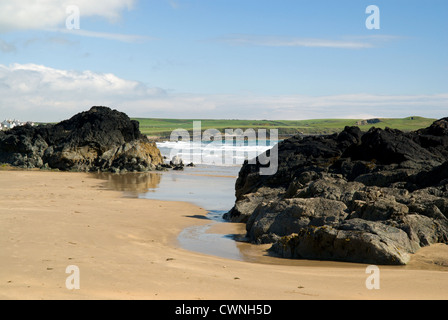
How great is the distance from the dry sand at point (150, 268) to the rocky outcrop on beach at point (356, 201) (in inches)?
17.2

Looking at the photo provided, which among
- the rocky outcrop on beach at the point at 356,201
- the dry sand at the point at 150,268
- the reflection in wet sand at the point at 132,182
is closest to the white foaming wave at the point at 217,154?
the reflection in wet sand at the point at 132,182

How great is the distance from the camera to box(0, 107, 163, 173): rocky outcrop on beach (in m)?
34.7

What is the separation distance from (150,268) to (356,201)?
5208 mm

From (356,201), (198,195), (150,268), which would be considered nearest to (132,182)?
(198,195)

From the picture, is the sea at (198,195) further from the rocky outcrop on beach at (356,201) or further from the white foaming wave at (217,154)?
the white foaming wave at (217,154)

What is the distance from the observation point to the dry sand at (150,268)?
636 centimetres

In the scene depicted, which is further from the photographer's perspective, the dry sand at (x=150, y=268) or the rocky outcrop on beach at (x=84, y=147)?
the rocky outcrop on beach at (x=84, y=147)

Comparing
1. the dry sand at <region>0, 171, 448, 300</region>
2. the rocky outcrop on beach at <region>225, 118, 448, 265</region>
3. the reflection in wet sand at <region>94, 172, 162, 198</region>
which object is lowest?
the reflection in wet sand at <region>94, 172, 162, 198</region>

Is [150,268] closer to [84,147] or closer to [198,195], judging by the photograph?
[198,195]

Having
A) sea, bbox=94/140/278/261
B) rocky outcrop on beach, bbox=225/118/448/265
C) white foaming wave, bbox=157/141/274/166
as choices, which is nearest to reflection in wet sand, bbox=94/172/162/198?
sea, bbox=94/140/278/261

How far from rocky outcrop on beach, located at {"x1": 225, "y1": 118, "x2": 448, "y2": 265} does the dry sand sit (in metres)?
0.44

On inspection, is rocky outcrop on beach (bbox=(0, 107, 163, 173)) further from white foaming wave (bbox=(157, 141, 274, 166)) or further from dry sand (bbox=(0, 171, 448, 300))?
dry sand (bbox=(0, 171, 448, 300))

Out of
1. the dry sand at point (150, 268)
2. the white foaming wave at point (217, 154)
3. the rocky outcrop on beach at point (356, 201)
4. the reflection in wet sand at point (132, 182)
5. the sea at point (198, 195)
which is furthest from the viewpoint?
the white foaming wave at point (217, 154)
